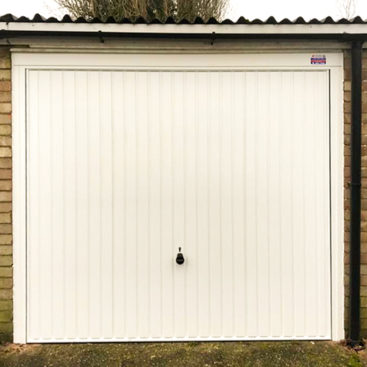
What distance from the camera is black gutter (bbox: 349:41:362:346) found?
3.02 m

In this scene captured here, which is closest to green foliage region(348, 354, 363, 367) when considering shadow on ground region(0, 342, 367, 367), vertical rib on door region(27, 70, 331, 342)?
shadow on ground region(0, 342, 367, 367)

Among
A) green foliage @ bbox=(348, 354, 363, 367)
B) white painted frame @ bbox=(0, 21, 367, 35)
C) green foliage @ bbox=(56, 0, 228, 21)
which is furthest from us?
green foliage @ bbox=(56, 0, 228, 21)

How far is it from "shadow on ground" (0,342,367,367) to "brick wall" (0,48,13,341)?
1.11 feet

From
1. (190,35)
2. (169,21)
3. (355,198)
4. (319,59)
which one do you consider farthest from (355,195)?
(169,21)

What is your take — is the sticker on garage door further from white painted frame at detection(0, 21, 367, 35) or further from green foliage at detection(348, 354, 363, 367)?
green foliage at detection(348, 354, 363, 367)

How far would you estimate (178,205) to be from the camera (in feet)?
10.3

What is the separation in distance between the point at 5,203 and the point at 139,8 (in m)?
4.05

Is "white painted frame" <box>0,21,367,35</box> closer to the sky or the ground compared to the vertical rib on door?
closer to the sky

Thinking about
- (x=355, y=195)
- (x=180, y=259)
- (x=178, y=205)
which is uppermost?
(x=355, y=195)

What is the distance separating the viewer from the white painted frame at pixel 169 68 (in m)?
3.09

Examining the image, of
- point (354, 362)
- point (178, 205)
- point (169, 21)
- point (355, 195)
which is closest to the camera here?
point (354, 362)

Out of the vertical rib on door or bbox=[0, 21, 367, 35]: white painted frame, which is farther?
the vertical rib on door

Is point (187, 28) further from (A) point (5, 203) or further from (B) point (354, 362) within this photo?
(B) point (354, 362)

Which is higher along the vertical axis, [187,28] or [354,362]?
[187,28]
